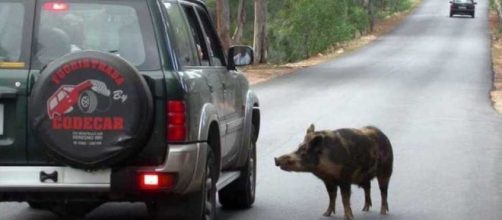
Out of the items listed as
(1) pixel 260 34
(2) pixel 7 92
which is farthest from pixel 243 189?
(1) pixel 260 34

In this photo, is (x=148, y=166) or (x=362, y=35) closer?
(x=148, y=166)

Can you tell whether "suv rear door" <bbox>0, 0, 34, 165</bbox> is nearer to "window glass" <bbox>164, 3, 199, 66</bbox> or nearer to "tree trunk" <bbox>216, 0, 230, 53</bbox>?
"window glass" <bbox>164, 3, 199, 66</bbox>

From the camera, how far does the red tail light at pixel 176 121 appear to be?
22.0 feet

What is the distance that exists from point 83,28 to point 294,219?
2.95 metres

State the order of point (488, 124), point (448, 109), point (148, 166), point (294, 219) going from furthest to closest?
point (448, 109), point (488, 124), point (294, 219), point (148, 166)

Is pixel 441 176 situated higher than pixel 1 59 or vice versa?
pixel 1 59

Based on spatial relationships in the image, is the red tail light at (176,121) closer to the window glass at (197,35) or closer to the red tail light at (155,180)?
the red tail light at (155,180)

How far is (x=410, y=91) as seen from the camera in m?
27.6

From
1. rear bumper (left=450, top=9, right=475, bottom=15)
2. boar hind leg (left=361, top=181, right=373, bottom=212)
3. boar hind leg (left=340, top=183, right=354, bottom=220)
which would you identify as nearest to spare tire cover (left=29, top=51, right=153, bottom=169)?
boar hind leg (left=340, top=183, right=354, bottom=220)

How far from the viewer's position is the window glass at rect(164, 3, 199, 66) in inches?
285

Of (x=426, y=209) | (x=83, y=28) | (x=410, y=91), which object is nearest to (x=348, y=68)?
(x=410, y=91)

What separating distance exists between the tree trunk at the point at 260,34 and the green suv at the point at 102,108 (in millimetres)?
33809

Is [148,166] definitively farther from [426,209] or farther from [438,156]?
[438,156]

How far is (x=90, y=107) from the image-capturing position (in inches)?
258
